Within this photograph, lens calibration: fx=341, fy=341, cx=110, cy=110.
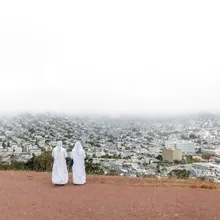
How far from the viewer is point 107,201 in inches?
328

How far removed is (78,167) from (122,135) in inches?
1166

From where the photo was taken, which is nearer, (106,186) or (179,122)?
(106,186)

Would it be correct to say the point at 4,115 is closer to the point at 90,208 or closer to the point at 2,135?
the point at 2,135

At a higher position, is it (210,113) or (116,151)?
(210,113)

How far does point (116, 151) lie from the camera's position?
30.6 metres

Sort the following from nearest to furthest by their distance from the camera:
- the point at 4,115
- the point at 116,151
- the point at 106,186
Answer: the point at 106,186 < the point at 116,151 < the point at 4,115

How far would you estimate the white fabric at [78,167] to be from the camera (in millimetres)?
9977

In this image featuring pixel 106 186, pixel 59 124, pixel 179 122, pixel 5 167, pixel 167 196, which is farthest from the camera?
pixel 179 122

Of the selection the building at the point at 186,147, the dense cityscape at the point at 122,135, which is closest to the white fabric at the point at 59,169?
the dense cityscape at the point at 122,135

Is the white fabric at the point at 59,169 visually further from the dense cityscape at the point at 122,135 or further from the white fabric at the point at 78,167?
the dense cityscape at the point at 122,135

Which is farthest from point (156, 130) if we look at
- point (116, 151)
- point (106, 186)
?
point (106, 186)

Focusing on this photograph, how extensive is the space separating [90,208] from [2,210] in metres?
2.00

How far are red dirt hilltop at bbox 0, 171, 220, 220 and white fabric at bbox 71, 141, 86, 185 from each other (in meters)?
0.25

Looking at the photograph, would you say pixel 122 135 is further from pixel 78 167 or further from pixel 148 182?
pixel 78 167
